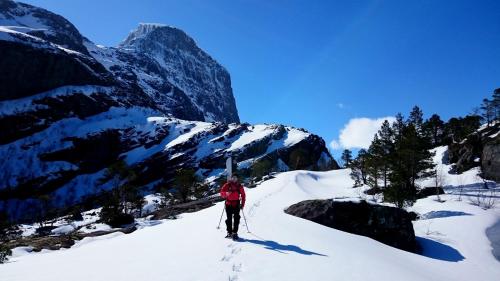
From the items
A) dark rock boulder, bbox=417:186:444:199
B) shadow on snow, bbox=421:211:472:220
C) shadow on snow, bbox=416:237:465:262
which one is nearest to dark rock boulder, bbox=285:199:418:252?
shadow on snow, bbox=416:237:465:262

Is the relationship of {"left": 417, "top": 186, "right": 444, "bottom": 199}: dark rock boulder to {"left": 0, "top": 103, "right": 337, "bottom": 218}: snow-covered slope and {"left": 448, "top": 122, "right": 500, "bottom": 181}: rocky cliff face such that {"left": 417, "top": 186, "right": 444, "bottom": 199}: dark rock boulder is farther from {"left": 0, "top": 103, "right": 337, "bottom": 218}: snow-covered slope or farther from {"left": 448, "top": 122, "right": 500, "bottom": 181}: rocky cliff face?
{"left": 0, "top": 103, "right": 337, "bottom": 218}: snow-covered slope

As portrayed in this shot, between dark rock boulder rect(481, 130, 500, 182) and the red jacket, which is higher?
dark rock boulder rect(481, 130, 500, 182)

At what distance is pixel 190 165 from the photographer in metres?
171

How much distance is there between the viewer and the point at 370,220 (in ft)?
63.3

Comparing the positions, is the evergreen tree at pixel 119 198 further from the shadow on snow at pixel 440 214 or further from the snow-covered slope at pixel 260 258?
the shadow on snow at pixel 440 214

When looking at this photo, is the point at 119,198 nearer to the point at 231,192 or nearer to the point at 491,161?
the point at 231,192

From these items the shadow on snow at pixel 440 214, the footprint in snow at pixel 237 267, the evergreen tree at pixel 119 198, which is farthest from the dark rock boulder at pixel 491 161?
the footprint in snow at pixel 237 267

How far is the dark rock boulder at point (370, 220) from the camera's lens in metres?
18.9

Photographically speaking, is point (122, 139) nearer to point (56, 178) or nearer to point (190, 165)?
point (56, 178)

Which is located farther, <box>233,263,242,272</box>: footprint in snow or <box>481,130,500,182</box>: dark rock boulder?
<box>481,130,500,182</box>: dark rock boulder

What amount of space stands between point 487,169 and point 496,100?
6104cm

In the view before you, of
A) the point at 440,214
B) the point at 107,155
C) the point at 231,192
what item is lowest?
the point at 440,214

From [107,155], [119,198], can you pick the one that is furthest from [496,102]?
[107,155]

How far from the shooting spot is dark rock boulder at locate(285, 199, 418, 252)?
62.0ft
